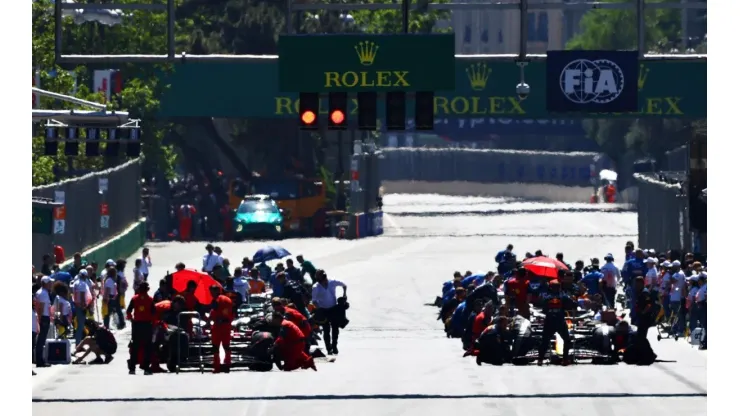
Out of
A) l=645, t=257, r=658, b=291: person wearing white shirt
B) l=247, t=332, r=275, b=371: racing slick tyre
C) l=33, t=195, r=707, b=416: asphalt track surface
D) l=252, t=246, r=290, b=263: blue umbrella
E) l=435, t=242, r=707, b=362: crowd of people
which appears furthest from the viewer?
l=252, t=246, r=290, b=263: blue umbrella

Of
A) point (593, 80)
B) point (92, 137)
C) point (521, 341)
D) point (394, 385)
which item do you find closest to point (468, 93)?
point (92, 137)

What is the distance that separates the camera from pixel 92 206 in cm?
5122

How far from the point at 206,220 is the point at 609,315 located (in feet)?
147

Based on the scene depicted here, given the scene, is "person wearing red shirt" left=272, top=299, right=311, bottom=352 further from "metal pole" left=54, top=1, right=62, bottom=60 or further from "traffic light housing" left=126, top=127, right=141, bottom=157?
"traffic light housing" left=126, top=127, right=141, bottom=157

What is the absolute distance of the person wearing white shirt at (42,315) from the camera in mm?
29312

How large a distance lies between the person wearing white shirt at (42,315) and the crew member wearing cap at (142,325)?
1.36 m

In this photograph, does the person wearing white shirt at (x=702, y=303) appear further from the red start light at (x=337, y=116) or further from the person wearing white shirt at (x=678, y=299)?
the red start light at (x=337, y=116)

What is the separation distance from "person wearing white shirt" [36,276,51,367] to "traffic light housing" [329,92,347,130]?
4.99 m

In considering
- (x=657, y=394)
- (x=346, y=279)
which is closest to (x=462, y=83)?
(x=346, y=279)

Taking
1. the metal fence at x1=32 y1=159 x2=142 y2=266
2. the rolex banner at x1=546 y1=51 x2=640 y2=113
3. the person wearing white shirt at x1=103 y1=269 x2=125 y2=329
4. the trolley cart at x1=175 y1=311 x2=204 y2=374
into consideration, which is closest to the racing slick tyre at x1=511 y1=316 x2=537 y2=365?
the rolex banner at x1=546 y1=51 x2=640 y2=113

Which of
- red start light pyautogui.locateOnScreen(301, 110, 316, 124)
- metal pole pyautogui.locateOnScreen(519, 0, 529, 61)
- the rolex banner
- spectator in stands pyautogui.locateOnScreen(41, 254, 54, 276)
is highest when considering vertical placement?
metal pole pyautogui.locateOnScreen(519, 0, 529, 61)

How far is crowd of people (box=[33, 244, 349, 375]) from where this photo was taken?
2881 cm

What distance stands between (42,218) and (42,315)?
6204 millimetres
